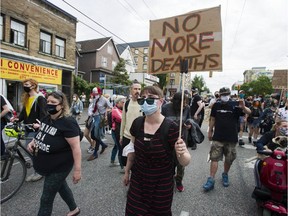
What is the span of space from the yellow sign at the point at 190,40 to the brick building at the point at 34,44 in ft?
44.2

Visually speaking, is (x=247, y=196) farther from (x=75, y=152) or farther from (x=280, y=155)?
(x=75, y=152)

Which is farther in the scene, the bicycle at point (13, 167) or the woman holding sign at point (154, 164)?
the bicycle at point (13, 167)

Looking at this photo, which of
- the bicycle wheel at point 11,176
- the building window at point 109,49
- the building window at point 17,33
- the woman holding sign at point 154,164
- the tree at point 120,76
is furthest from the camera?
the building window at point 109,49

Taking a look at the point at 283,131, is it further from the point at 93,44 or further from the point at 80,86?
the point at 93,44

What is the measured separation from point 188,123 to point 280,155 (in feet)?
4.47

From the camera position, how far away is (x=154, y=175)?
1920 millimetres

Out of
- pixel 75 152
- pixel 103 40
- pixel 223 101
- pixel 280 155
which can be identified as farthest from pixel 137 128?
pixel 103 40

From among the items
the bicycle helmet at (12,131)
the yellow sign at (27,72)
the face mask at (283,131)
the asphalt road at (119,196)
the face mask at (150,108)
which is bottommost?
the asphalt road at (119,196)

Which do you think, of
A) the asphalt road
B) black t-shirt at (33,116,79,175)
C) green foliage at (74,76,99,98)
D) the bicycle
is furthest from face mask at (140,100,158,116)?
green foliage at (74,76,99,98)

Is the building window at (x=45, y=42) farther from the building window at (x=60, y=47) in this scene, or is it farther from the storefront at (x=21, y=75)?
the storefront at (x=21, y=75)

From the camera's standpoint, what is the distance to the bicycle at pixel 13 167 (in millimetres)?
3346

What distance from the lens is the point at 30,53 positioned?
14.5 metres

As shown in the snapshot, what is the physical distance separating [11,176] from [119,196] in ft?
→ 6.60

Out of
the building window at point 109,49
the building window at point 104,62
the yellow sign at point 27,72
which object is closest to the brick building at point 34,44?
the yellow sign at point 27,72
